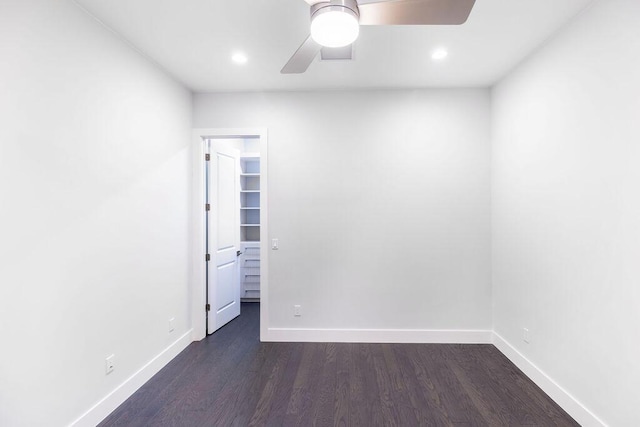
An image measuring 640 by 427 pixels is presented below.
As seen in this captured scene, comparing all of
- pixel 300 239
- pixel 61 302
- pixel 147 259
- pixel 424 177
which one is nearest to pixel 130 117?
pixel 147 259

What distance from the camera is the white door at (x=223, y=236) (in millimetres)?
3568

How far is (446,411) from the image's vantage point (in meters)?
2.17

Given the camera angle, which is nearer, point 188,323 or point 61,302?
point 61,302

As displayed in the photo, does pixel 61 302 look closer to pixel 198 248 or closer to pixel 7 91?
pixel 7 91

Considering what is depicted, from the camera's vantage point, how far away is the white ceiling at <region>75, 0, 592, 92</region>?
6.63ft

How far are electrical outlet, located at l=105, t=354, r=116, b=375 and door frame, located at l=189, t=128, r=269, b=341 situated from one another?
116 centimetres

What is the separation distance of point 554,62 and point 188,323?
405 centimetres

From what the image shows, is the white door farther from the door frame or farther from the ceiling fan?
the ceiling fan

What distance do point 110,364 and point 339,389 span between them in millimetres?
1698

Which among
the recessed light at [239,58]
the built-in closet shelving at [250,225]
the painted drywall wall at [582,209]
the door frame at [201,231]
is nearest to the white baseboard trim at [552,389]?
the painted drywall wall at [582,209]

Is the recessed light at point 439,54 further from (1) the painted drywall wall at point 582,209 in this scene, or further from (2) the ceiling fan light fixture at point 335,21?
(2) the ceiling fan light fixture at point 335,21

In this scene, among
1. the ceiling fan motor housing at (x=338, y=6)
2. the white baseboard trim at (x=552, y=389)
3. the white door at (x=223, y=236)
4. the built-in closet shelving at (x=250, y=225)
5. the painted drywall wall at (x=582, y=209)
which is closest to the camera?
the ceiling fan motor housing at (x=338, y=6)

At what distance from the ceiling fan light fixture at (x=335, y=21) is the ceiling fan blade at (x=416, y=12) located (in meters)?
0.09

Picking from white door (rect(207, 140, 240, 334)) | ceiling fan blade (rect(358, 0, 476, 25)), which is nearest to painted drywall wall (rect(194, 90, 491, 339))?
white door (rect(207, 140, 240, 334))
